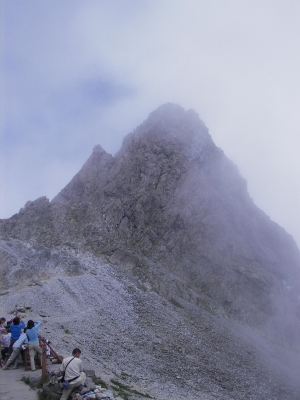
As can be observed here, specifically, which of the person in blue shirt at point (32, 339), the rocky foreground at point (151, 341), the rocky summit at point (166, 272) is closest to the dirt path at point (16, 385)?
the person in blue shirt at point (32, 339)

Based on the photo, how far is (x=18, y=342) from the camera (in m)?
20.9

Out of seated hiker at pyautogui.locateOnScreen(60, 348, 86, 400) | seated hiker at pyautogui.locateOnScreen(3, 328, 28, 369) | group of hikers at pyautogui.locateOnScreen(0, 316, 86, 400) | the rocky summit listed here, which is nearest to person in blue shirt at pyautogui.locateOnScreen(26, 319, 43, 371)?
group of hikers at pyautogui.locateOnScreen(0, 316, 86, 400)

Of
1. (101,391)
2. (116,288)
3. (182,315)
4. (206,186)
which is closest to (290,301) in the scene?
(206,186)

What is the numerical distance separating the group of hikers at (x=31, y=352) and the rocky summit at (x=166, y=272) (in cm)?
906

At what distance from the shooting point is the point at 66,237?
76875mm

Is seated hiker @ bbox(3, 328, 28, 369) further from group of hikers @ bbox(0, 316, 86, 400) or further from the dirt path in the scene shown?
the dirt path

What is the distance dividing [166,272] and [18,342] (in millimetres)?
62219

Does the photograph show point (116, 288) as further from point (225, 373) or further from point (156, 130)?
point (156, 130)

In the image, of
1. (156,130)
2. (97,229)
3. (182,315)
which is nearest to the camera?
(182,315)

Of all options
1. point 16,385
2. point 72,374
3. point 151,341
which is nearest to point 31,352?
point 16,385

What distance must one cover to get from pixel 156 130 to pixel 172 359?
91120 millimetres

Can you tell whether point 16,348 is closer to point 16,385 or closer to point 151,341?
point 16,385

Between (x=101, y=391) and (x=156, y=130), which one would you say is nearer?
(x=101, y=391)

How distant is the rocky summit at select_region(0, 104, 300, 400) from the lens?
4397cm
